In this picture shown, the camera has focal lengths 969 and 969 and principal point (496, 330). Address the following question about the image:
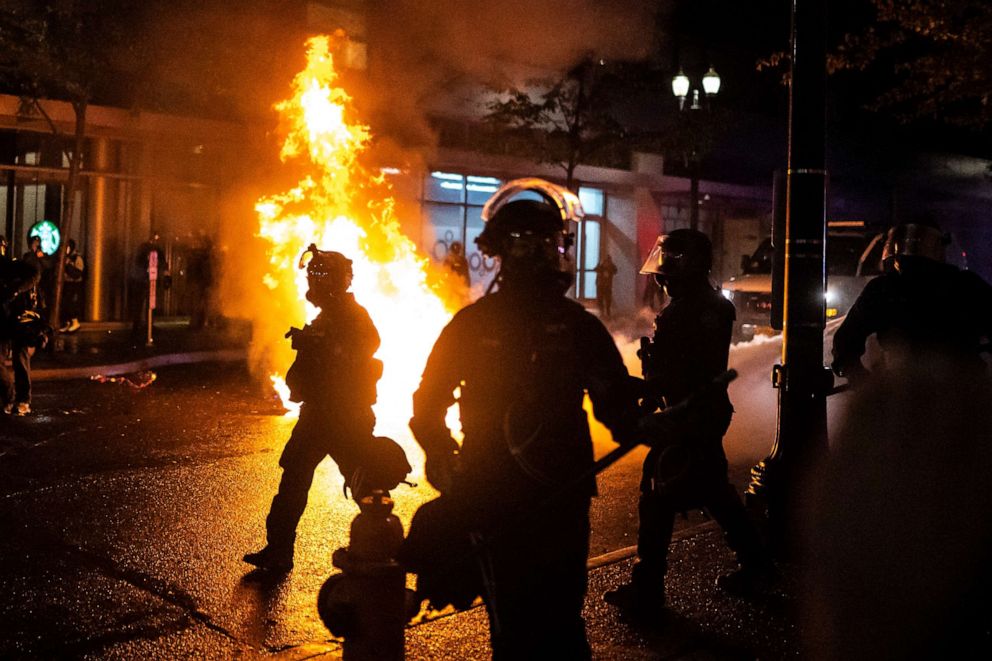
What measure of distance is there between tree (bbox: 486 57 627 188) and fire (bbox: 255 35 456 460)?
4160mm

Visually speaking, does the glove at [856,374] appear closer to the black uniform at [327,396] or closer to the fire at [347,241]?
the black uniform at [327,396]

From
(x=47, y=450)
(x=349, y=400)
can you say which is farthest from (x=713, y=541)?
(x=47, y=450)

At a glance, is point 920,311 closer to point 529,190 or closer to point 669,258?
point 669,258

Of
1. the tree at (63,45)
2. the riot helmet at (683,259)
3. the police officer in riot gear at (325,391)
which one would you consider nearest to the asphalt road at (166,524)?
the police officer in riot gear at (325,391)

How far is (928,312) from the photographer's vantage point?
4773 millimetres

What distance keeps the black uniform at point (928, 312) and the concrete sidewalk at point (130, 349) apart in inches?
415

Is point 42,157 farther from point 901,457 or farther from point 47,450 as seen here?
point 901,457

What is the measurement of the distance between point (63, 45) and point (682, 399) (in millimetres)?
13085

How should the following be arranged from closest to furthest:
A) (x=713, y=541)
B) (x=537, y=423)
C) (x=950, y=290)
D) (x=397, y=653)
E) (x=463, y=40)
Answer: (x=537, y=423) < (x=397, y=653) < (x=950, y=290) < (x=713, y=541) < (x=463, y=40)

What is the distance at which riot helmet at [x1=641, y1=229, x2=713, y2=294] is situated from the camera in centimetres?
457

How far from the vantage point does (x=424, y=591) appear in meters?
2.94

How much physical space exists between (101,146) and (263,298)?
13.5 ft

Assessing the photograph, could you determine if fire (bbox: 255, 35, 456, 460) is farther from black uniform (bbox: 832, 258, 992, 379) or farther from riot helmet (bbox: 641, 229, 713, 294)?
black uniform (bbox: 832, 258, 992, 379)

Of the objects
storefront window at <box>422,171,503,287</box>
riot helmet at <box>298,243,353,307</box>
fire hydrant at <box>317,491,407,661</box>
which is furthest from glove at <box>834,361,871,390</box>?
storefront window at <box>422,171,503,287</box>
